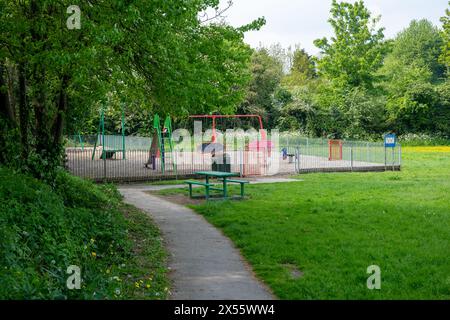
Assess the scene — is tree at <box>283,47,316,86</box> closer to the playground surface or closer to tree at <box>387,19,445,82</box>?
tree at <box>387,19,445,82</box>

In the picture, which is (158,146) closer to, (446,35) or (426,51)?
(446,35)

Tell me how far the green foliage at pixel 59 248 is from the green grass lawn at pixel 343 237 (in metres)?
1.84

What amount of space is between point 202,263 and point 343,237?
3.01 metres

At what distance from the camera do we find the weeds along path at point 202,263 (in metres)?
6.78

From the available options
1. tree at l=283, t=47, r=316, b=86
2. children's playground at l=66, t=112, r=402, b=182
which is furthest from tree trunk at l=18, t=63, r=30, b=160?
tree at l=283, t=47, r=316, b=86

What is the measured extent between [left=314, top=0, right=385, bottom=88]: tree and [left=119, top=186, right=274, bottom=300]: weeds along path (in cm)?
4808

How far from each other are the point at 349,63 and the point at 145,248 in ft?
171

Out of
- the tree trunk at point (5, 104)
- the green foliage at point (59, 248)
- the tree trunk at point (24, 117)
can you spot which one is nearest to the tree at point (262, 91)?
the tree trunk at point (24, 117)

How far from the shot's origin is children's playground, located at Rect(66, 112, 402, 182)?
71.5 feet

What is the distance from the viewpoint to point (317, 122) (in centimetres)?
5025

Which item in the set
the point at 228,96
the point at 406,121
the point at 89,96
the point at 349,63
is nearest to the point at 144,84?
the point at 89,96
